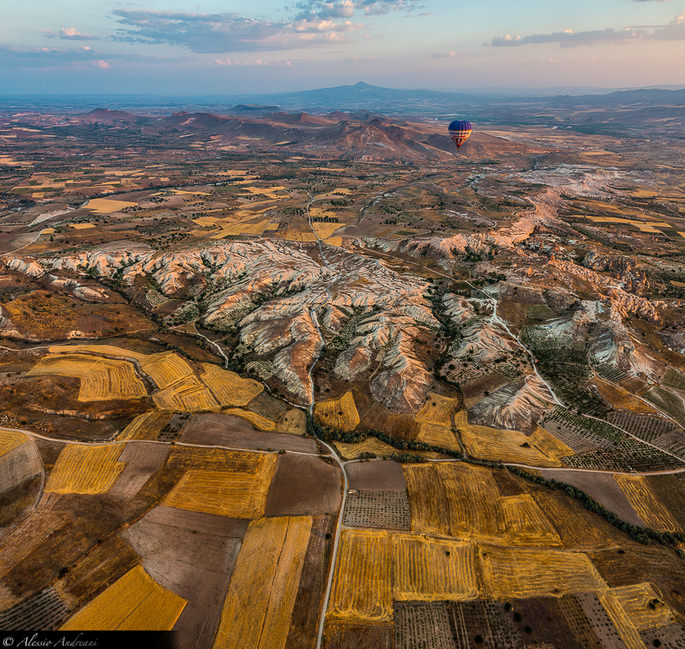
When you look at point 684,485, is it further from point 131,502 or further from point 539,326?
point 131,502

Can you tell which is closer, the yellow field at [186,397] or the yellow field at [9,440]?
Result: the yellow field at [9,440]

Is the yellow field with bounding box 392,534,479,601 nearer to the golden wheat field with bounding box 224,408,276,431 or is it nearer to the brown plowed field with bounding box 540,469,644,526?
the brown plowed field with bounding box 540,469,644,526

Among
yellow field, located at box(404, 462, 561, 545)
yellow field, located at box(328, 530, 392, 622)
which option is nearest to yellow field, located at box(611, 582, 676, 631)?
yellow field, located at box(404, 462, 561, 545)

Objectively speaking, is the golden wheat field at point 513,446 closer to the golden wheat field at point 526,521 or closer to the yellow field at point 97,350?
the golden wheat field at point 526,521

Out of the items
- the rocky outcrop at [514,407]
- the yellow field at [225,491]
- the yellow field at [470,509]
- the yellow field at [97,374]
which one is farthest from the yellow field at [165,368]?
the rocky outcrop at [514,407]

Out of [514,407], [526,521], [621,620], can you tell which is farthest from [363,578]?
[514,407]

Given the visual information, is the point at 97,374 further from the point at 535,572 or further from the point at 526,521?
the point at 535,572

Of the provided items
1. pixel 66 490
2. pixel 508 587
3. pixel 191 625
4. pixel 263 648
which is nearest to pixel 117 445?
pixel 66 490

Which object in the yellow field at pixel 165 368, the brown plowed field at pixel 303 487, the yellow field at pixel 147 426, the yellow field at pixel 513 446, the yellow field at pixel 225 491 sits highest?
the yellow field at pixel 165 368
